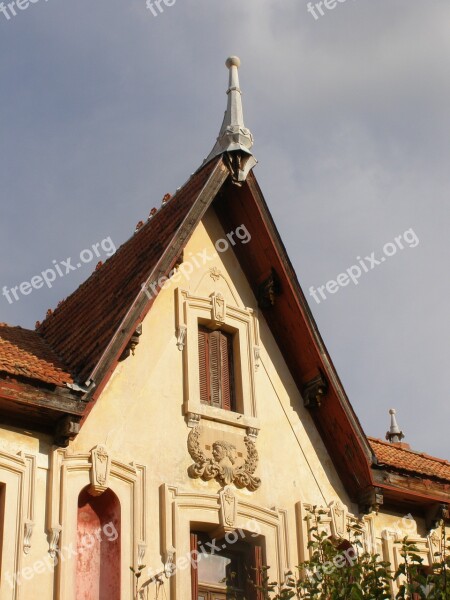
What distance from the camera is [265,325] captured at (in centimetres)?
1970

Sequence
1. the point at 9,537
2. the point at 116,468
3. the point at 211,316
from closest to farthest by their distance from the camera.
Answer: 1. the point at 9,537
2. the point at 116,468
3. the point at 211,316

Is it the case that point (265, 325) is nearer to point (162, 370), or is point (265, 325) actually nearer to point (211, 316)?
point (211, 316)

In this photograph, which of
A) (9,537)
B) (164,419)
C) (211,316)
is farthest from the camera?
(211,316)

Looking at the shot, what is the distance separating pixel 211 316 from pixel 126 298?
5.61 feet

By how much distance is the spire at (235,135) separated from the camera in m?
19.3

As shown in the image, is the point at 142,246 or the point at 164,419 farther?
the point at 142,246

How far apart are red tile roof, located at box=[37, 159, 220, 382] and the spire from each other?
13.7 inches

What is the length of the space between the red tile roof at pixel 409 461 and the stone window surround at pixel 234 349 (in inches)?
101

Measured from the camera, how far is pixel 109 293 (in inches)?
759

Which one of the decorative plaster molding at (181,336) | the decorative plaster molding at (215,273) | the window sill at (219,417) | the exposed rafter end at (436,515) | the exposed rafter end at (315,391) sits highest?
the decorative plaster molding at (215,273)

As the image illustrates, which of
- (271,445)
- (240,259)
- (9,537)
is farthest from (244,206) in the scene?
(9,537)

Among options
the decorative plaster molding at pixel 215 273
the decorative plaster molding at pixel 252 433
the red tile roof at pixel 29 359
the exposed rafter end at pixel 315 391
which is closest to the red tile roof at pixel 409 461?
the exposed rafter end at pixel 315 391

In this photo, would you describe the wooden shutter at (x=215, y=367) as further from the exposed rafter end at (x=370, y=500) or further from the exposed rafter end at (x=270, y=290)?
the exposed rafter end at (x=370, y=500)

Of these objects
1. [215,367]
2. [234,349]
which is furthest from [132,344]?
[234,349]
